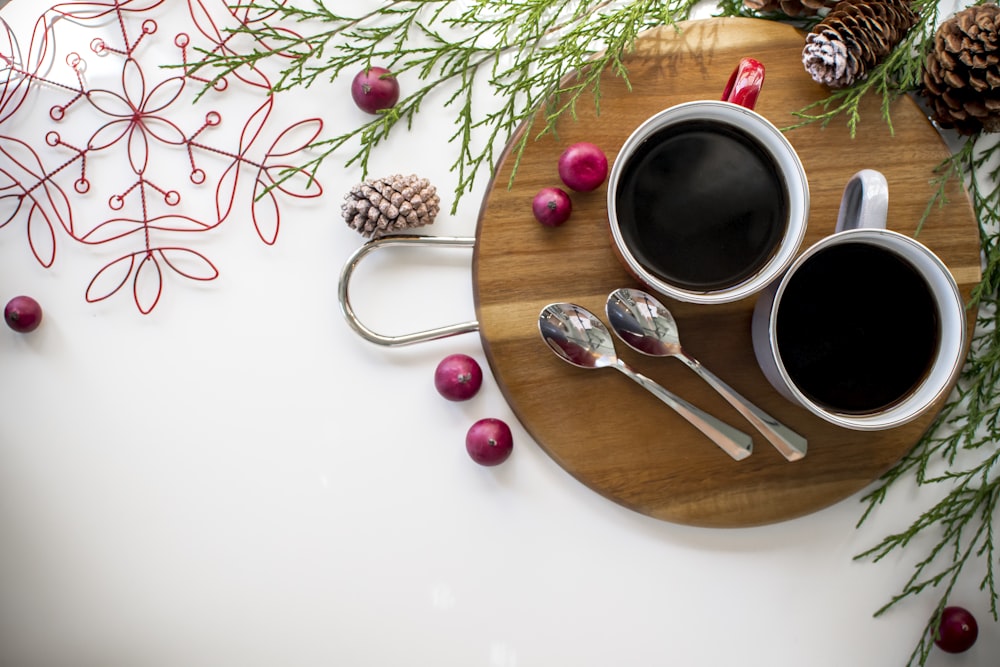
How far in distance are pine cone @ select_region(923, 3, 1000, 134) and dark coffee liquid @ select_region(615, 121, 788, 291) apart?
0.22m

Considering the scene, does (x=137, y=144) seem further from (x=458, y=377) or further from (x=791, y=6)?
(x=791, y=6)

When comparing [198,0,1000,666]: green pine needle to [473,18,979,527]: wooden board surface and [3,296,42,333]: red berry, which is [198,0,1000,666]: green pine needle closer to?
[473,18,979,527]: wooden board surface

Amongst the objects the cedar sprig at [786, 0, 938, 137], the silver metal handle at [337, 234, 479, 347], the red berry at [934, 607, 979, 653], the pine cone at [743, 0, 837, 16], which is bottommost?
the red berry at [934, 607, 979, 653]

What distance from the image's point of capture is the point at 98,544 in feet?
2.57

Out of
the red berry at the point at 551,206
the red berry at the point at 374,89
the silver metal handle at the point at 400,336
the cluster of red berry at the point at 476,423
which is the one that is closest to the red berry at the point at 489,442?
the cluster of red berry at the point at 476,423

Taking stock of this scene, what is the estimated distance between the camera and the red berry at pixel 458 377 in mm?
757

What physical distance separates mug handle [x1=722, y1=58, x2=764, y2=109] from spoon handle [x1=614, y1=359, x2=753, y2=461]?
279 mm

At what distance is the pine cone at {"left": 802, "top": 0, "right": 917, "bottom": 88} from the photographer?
0.72 metres

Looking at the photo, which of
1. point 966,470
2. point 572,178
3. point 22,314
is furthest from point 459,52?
point 966,470

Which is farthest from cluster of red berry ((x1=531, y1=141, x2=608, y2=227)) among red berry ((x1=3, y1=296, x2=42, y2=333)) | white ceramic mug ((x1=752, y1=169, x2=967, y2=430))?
red berry ((x1=3, y1=296, x2=42, y2=333))

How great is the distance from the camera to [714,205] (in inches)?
27.0

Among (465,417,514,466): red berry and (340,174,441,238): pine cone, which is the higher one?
(340,174,441,238): pine cone

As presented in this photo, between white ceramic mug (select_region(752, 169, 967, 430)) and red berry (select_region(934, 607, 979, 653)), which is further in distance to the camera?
red berry (select_region(934, 607, 979, 653))

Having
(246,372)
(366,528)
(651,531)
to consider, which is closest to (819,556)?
(651,531)
